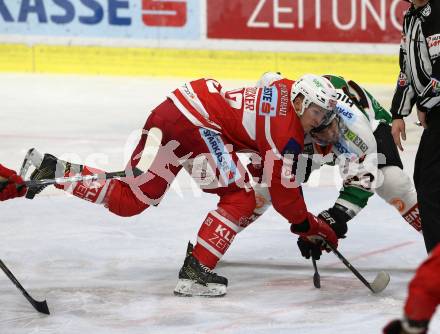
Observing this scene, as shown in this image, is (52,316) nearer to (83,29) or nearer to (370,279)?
(370,279)

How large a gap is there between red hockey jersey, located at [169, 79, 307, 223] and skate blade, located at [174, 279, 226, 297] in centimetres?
41

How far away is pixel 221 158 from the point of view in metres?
4.55

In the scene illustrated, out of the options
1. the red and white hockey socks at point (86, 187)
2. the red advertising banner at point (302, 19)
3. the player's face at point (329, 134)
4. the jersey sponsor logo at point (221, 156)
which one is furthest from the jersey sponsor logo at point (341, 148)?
the red advertising banner at point (302, 19)

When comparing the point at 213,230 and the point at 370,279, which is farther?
the point at 370,279

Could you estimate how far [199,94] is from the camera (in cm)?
466

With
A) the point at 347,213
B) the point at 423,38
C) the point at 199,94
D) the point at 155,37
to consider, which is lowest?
the point at 155,37

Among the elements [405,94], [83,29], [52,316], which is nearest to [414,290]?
[52,316]

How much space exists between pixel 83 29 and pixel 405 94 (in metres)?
6.20

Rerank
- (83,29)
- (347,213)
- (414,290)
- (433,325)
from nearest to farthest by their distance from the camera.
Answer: (414,290) < (433,325) < (347,213) < (83,29)

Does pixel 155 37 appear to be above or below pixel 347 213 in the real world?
below

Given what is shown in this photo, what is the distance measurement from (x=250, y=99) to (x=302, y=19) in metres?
6.07

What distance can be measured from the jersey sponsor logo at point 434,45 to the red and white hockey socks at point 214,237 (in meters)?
1.06

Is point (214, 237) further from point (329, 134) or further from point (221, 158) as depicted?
point (329, 134)

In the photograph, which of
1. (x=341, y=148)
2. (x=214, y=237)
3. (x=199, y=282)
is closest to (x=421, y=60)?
(x=341, y=148)
